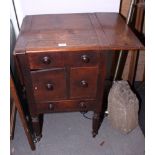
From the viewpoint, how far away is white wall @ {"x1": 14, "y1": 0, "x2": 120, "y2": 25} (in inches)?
56.8

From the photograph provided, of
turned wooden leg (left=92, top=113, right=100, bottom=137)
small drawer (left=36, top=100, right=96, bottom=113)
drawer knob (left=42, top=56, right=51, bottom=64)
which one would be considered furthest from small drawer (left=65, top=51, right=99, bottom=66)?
turned wooden leg (left=92, top=113, right=100, bottom=137)

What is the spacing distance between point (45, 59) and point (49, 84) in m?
0.19

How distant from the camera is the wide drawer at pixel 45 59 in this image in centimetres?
109

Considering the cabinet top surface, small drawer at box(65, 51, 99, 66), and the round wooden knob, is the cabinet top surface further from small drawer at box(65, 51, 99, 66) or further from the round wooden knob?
the round wooden knob

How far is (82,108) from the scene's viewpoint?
4.57 feet

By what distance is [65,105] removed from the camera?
1.36 meters

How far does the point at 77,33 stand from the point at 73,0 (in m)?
0.35

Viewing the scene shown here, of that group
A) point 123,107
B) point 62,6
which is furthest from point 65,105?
point 62,6

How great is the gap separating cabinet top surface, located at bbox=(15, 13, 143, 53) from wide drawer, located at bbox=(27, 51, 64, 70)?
0.09 feet

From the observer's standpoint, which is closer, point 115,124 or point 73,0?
point 73,0

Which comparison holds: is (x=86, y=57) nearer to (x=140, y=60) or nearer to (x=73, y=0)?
(x=73, y=0)

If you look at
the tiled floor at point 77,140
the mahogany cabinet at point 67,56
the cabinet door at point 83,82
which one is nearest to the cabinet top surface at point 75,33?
the mahogany cabinet at point 67,56
